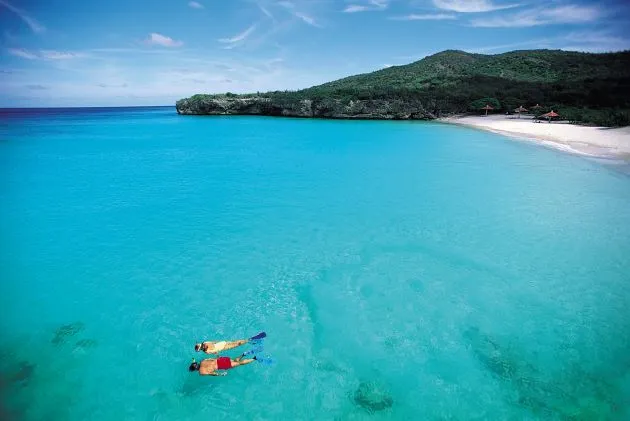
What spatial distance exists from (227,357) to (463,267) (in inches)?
272

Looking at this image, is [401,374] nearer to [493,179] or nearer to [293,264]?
[293,264]

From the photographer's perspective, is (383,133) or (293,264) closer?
(293,264)

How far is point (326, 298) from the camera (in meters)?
8.54

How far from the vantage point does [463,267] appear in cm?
984

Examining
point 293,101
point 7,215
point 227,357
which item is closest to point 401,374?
point 227,357

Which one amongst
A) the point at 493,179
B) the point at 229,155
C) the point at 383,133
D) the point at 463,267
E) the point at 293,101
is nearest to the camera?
the point at 463,267

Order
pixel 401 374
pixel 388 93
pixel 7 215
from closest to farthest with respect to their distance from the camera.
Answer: pixel 401 374 < pixel 7 215 < pixel 388 93

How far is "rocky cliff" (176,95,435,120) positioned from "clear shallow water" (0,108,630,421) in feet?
130

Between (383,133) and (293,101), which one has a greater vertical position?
(293,101)

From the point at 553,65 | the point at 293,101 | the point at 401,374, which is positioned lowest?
the point at 401,374

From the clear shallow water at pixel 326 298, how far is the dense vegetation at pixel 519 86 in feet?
92.2

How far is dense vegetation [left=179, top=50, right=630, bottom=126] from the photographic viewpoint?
43.4 meters

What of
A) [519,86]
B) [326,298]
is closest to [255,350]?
[326,298]

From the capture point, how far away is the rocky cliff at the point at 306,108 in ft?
183
